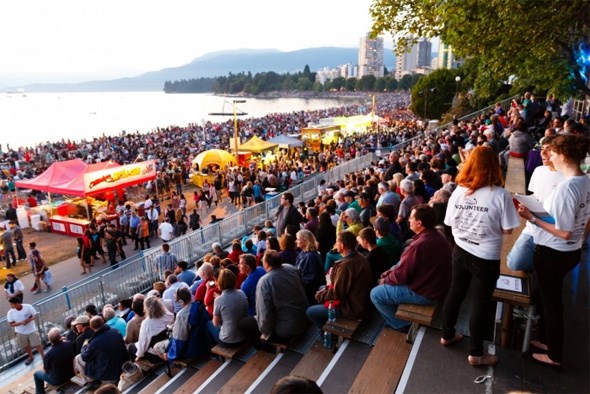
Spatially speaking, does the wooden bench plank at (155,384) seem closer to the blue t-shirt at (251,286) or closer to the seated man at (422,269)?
the blue t-shirt at (251,286)

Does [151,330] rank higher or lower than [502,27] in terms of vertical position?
lower

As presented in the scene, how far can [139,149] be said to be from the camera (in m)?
32.2

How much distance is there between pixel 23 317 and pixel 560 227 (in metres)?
8.69

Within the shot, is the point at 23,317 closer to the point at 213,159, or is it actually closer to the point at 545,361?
the point at 545,361

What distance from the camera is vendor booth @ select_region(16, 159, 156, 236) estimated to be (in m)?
16.1

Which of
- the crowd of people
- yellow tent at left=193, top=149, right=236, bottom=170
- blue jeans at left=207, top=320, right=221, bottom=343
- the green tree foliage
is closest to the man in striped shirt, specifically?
the crowd of people

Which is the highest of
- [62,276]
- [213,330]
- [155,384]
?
[213,330]

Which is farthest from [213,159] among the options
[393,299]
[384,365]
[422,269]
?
[384,365]

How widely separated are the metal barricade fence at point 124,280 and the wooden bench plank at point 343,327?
6629 mm

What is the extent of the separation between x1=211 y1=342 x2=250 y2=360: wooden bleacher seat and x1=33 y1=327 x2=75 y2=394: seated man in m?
2.57

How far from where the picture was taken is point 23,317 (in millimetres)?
7461

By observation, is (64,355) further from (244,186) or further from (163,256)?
(244,186)

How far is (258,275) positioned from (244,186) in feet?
44.0

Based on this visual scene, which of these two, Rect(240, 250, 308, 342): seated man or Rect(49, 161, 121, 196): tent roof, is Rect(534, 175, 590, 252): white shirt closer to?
Rect(240, 250, 308, 342): seated man
